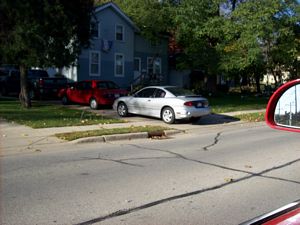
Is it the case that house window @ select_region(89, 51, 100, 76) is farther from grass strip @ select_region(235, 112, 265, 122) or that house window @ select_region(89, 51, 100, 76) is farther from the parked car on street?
grass strip @ select_region(235, 112, 265, 122)

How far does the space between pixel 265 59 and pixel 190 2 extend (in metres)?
6.13

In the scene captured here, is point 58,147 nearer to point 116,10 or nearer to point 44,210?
point 44,210

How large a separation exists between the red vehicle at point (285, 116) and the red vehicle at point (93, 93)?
19.4 m

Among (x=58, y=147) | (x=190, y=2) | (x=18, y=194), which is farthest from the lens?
(x=190, y=2)

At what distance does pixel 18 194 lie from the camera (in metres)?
A: 6.59

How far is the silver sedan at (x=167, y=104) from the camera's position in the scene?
17.1 m

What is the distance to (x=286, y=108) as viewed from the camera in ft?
9.09

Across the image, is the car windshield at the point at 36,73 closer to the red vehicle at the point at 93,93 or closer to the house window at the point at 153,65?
the red vehicle at the point at 93,93

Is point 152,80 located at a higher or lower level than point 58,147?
higher

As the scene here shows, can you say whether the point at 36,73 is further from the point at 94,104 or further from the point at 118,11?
the point at 94,104

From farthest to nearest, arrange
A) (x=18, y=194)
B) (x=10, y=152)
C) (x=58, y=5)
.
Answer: (x=58, y=5)
(x=10, y=152)
(x=18, y=194)

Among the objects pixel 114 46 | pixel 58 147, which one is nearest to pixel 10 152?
pixel 58 147

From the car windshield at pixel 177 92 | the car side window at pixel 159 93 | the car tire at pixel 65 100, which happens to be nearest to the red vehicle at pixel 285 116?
the car windshield at pixel 177 92

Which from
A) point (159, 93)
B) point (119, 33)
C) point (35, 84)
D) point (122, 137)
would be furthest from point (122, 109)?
point (119, 33)
